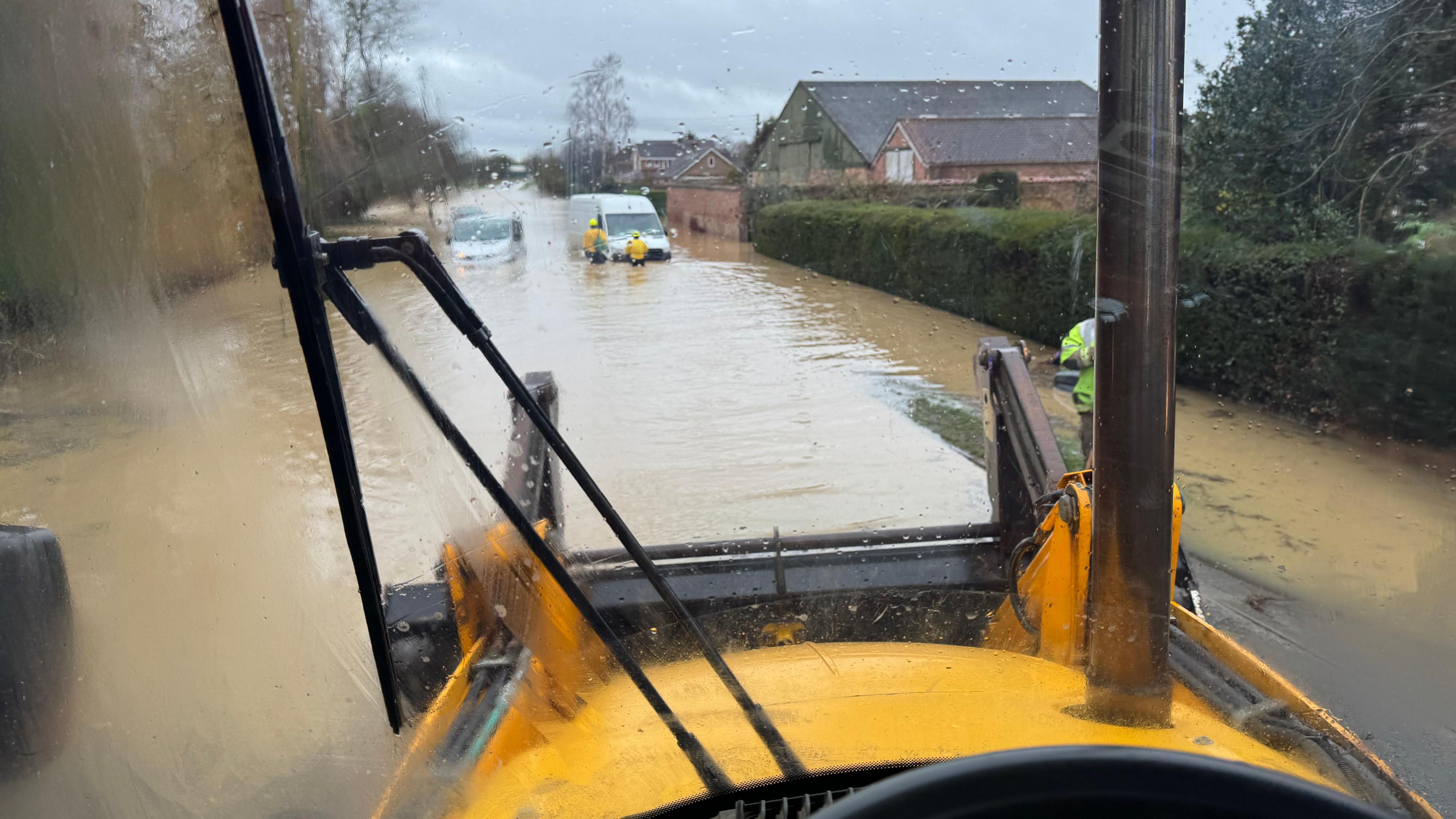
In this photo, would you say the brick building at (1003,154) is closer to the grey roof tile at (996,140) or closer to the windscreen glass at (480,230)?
the grey roof tile at (996,140)

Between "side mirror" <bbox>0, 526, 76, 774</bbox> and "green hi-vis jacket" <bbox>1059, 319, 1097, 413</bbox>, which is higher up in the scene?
"green hi-vis jacket" <bbox>1059, 319, 1097, 413</bbox>

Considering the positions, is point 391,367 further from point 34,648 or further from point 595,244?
point 595,244

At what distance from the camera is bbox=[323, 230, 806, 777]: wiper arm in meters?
1.38

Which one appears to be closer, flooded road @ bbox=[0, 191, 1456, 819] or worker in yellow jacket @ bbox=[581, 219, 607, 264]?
flooded road @ bbox=[0, 191, 1456, 819]

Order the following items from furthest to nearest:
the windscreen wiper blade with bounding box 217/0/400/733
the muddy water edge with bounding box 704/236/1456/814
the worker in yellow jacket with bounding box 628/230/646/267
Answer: the muddy water edge with bounding box 704/236/1456/814 < the worker in yellow jacket with bounding box 628/230/646/267 < the windscreen wiper blade with bounding box 217/0/400/733

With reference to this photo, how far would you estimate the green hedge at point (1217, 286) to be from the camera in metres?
2.07

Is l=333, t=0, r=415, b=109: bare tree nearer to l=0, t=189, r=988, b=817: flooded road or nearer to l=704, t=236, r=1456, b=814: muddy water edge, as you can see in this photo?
l=0, t=189, r=988, b=817: flooded road

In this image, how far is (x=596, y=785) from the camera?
1538 mm

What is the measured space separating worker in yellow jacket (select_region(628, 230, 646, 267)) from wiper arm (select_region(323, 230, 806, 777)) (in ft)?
2.20

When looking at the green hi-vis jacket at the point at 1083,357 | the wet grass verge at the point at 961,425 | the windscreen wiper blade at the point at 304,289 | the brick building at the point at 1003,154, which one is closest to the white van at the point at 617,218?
the brick building at the point at 1003,154

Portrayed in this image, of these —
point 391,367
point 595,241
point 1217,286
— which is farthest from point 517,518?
point 1217,286

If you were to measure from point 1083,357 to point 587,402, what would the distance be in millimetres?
1341

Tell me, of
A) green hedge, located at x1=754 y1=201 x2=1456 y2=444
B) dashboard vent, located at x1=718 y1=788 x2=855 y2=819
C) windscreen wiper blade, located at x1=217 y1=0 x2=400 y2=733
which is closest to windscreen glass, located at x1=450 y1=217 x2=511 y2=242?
windscreen wiper blade, located at x1=217 y1=0 x2=400 y2=733

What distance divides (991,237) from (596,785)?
4.68ft
